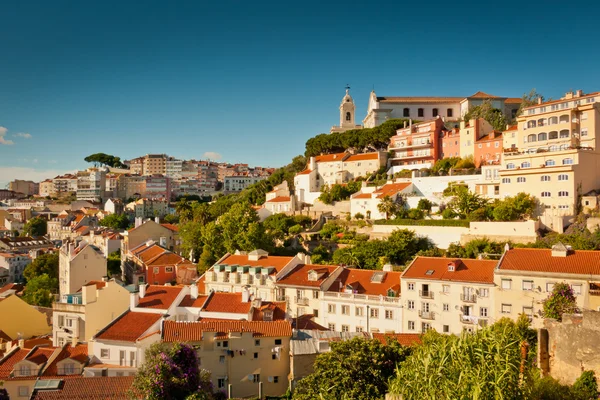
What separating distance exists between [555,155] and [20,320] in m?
51.8

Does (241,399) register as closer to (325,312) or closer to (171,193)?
(325,312)

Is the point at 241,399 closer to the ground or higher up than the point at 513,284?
closer to the ground

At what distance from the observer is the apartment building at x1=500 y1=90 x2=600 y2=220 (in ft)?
171

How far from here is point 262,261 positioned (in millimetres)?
48719

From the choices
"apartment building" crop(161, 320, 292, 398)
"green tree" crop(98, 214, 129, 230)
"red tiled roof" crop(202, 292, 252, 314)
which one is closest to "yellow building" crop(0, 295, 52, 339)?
"red tiled roof" crop(202, 292, 252, 314)

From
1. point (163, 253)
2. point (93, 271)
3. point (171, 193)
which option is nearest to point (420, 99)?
point (163, 253)

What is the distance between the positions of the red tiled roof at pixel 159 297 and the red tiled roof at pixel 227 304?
269 centimetres

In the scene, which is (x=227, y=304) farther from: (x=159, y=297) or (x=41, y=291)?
(x=41, y=291)

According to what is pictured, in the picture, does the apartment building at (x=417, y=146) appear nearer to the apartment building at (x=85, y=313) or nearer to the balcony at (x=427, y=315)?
the balcony at (x=427, y=315)

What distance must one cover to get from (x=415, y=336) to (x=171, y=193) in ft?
476

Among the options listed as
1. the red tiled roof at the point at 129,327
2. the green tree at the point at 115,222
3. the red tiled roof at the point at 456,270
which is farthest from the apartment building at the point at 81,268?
the green tree at the point at 115,222

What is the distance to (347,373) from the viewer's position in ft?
81.3

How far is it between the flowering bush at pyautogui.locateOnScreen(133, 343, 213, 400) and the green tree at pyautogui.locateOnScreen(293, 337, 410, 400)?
4.65m

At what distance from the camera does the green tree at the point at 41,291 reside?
5653 cm
